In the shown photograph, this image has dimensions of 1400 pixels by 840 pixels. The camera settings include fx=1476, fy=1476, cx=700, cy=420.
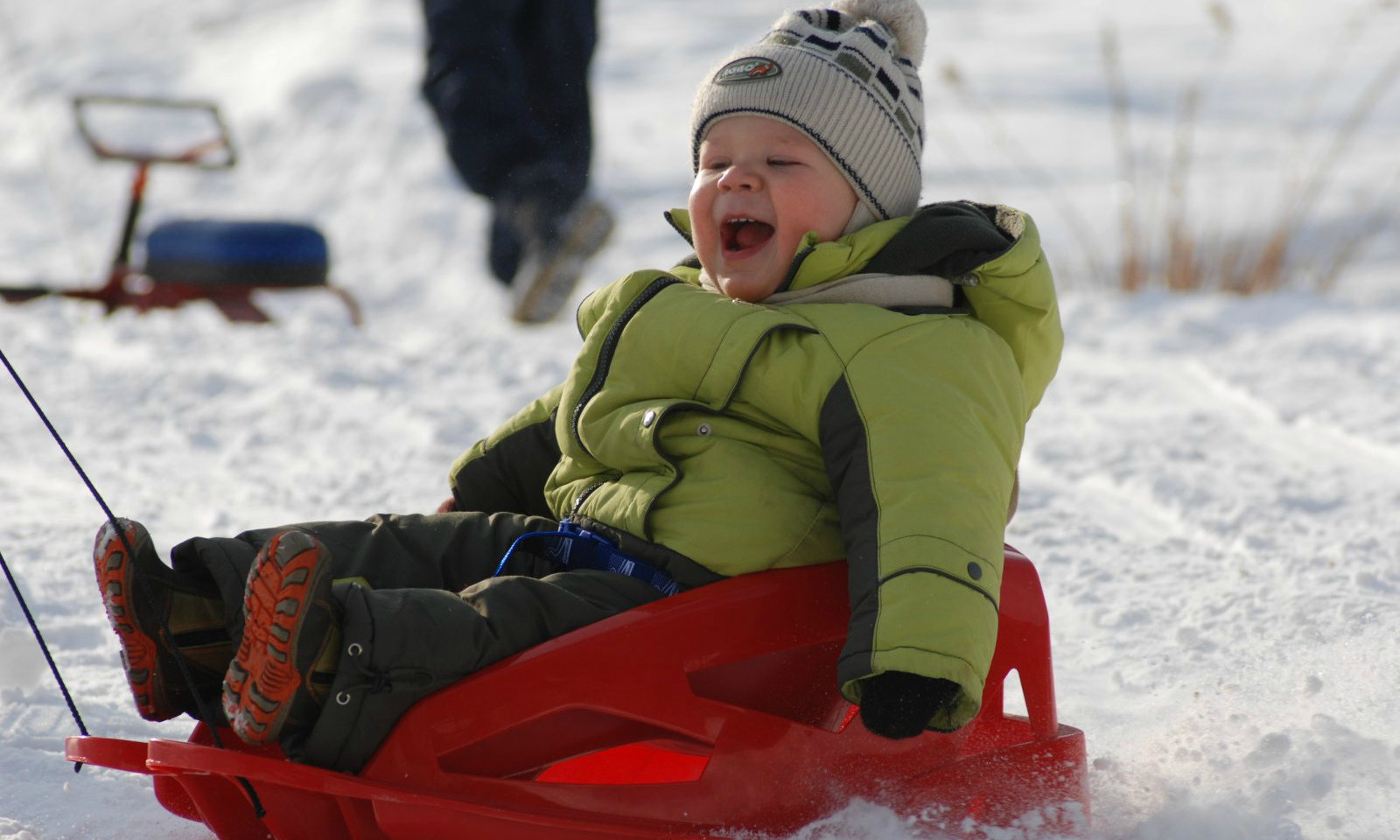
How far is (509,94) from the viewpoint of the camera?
5.03m

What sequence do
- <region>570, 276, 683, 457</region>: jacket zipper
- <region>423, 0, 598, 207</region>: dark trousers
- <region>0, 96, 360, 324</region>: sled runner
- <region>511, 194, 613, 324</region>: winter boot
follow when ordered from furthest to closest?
1. <region>0, 96, 360, 324</region>: sled runner
2. <region>423, 0, 598, 207</region>: dark trousers
3. <region>511, 194, 613, 324</region>: winter boot
4. <region>570, 276, 683, 457</region>: jacket zipper

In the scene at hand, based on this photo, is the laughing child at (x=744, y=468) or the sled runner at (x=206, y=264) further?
the sled runner at (x=206, y=264)

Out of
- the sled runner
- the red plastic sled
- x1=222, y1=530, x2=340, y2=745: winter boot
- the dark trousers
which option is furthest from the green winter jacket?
the sled runner

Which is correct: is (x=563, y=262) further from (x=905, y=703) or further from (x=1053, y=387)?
(x=905, y=703)

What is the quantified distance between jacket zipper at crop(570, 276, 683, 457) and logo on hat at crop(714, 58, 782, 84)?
1.01ft

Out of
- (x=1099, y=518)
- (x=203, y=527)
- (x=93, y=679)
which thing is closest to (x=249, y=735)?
(x=93, y=679)

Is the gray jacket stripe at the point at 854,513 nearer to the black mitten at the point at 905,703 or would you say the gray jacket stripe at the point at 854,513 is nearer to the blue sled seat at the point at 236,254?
the black mitten at the point at 905,703

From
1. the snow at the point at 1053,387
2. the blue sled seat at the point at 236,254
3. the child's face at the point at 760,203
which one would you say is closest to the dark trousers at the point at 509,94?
the snow at the point at 1053,387

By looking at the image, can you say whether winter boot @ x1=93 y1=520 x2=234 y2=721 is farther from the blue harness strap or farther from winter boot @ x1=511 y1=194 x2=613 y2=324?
winter boot @ x1=511 y1=194 x2=613 y2=324

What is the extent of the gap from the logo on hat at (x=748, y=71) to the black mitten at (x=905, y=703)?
886 mm

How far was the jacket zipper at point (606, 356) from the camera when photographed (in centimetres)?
192

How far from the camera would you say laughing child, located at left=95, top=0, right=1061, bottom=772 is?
1507mm

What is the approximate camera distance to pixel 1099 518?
9.65ft

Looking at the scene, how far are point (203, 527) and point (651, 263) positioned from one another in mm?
3461
